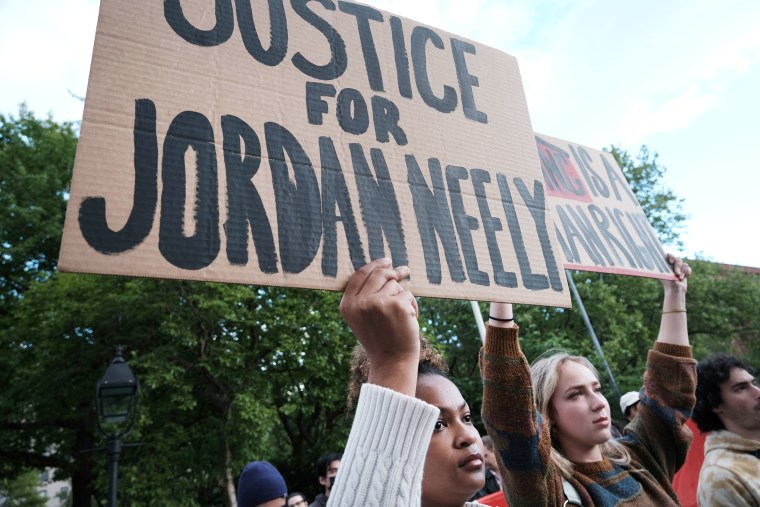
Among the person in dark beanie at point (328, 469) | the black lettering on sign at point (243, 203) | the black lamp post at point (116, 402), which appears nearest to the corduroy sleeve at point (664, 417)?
the black lettering on sign at point (243, 203)

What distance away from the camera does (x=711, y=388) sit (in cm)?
328

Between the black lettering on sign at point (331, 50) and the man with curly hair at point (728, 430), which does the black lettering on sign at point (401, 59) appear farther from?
the man with curly hair at point (728, 430)

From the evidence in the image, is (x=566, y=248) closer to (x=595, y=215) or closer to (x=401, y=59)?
(x=595, y=215)

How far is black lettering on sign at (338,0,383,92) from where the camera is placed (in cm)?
200

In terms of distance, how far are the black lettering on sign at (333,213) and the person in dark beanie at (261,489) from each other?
95.3 inches

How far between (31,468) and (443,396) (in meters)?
18.2

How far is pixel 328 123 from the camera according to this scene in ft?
5.98

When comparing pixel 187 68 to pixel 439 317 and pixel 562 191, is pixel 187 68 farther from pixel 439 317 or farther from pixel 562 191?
pixel 439 317

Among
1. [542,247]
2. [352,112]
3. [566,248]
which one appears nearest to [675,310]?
[566,248]

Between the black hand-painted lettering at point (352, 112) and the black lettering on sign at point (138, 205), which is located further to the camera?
the black hand-painted lettering at point (352, 112)

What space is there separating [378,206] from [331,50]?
1.93ft

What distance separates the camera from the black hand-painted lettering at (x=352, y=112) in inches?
73.2

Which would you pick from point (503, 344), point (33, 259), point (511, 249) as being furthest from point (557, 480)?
point (33, 259)

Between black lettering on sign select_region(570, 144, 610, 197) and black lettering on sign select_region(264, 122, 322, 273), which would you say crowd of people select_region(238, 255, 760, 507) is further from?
black lettering on sign select_region(570, 144, 610, 197)
